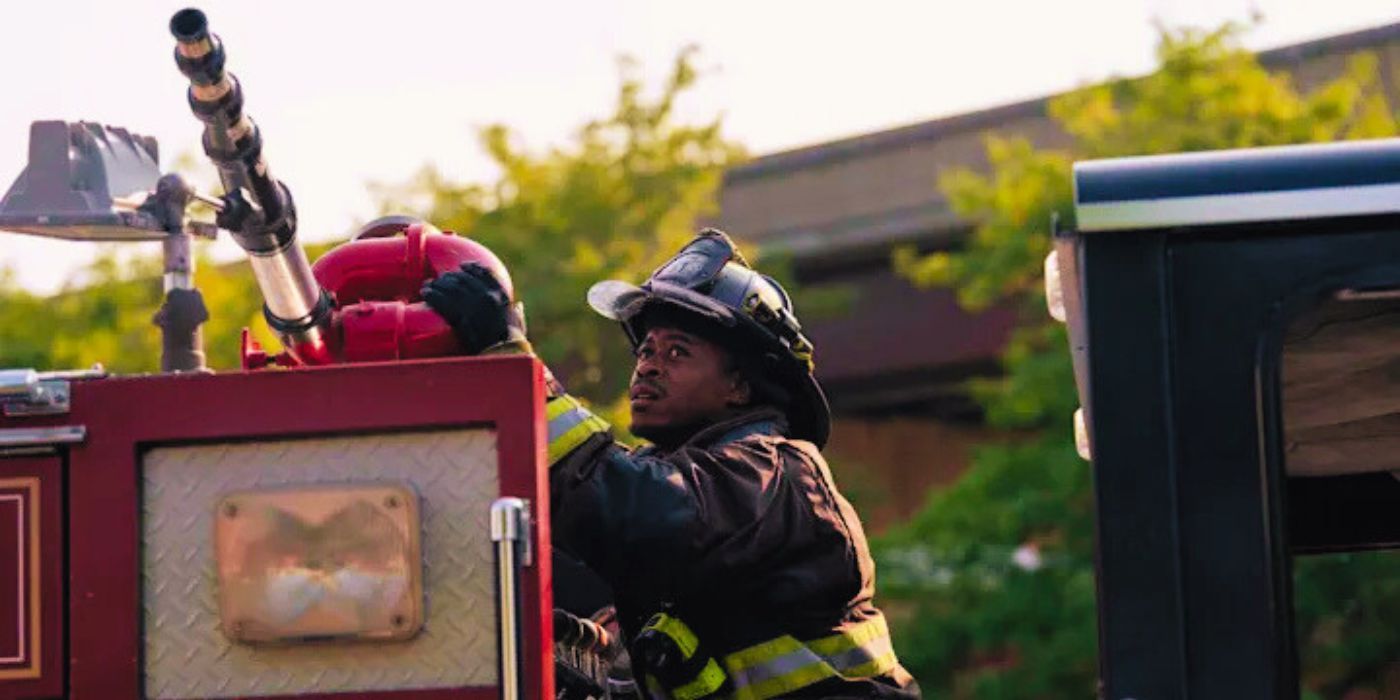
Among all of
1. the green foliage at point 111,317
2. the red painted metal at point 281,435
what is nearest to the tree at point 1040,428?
the green foliage at point 111,317

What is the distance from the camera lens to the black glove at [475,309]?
4.23 m

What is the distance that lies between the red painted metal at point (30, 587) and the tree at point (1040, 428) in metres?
14.3

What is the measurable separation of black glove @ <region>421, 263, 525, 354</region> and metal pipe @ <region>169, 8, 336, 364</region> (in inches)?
7.4

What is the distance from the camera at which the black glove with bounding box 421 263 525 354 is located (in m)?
4.23

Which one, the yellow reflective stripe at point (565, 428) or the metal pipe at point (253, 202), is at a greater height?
the metal pipe at point (253, 202)

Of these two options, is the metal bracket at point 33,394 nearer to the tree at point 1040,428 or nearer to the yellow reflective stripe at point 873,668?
the yellow reflective stripe at point 873,668

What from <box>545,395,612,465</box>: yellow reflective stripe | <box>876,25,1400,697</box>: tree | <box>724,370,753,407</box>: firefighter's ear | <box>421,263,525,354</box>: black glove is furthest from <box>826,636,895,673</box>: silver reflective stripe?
<box>876,25,1400,697</box>: tree

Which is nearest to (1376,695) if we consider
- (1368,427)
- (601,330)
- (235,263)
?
(601,330)

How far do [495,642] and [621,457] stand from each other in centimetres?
84

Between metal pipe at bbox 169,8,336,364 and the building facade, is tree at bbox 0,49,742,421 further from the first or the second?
metal pipe at bbox 169,8,336,364

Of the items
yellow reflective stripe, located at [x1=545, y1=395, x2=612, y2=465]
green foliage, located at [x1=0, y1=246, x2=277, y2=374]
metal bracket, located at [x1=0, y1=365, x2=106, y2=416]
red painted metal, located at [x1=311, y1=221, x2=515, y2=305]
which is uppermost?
green foliage, located at [x1=0, y1=246, x2=277, y2=374]

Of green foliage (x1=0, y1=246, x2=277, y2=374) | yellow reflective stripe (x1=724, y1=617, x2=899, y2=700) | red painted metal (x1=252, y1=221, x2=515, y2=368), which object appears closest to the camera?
red painted metal (x1=252, y1=221, x2=515, y2=368)

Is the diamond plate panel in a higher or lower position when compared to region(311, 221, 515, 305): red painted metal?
lower

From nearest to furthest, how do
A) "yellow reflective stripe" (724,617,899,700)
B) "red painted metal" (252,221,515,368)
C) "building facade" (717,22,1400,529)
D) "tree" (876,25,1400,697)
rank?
"red painted metal" (252,221,515,368), "yellow reflective stripe" (724,617,899,700), "tree" (876,25,1400,697), "building facade" (717,22,1400,529)
